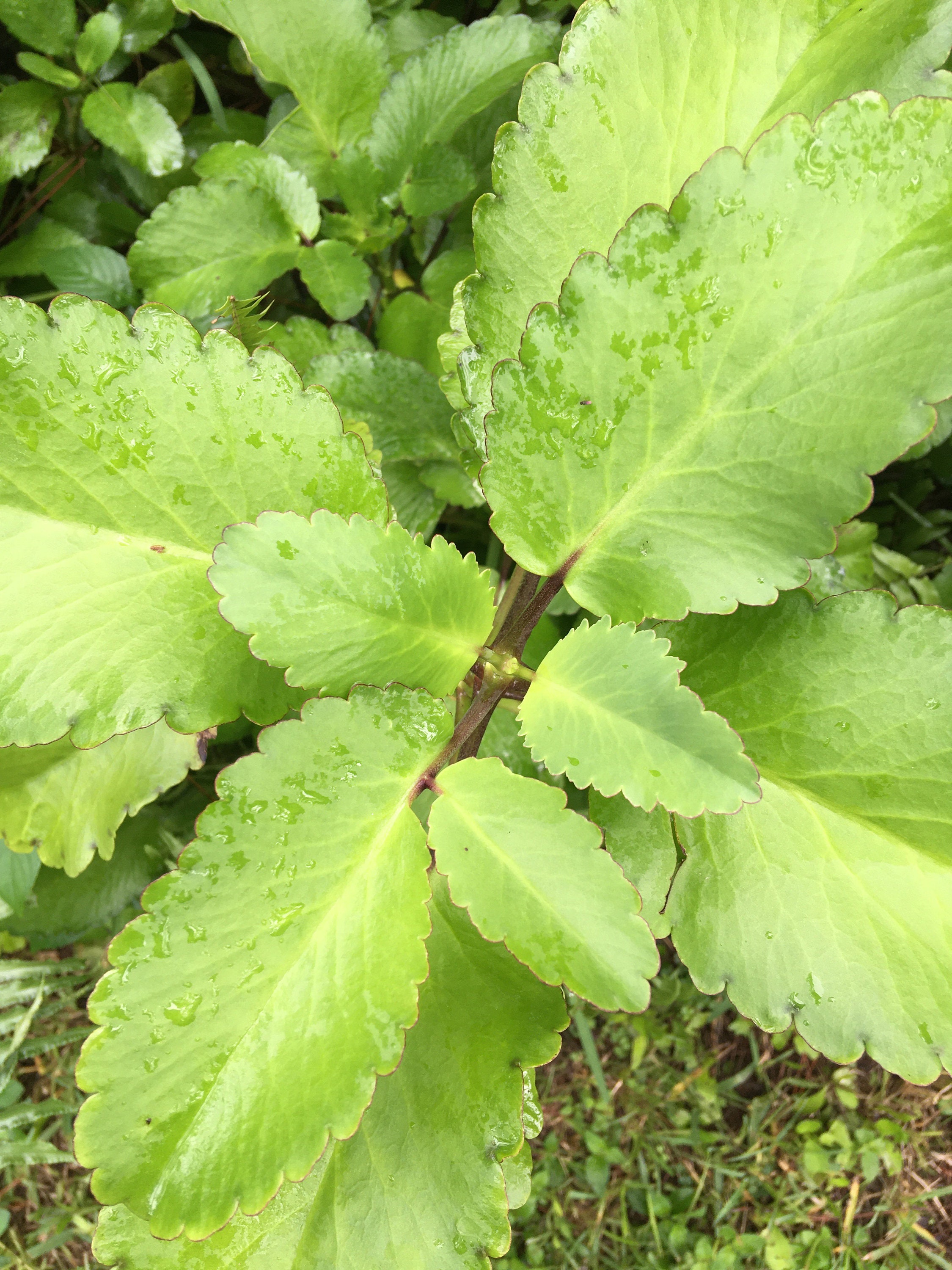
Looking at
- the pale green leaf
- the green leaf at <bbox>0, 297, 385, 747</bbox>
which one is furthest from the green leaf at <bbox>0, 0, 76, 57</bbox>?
the green leaf at <bbox>0, 297, 385, 747</bbox>

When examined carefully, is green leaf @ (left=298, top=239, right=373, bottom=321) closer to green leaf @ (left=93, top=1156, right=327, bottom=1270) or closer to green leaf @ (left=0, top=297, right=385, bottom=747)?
green leaf @ (left=0, top=297, right=385, bottom=747)

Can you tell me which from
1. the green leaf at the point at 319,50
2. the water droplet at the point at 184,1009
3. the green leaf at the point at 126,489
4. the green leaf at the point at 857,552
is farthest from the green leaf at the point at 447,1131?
the green leaf at the point at 319,50

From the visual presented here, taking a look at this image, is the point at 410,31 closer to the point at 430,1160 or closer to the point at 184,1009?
the point at 184,1009

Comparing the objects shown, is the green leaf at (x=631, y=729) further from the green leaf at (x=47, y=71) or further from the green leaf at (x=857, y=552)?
the green leaf at (x=47, y=71)

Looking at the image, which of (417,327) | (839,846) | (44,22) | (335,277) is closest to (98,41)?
(44,22)

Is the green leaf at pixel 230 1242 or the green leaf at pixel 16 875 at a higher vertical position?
the green leaf at pixel 16 875

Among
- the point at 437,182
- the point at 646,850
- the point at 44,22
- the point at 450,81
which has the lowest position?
the point at 646,850
